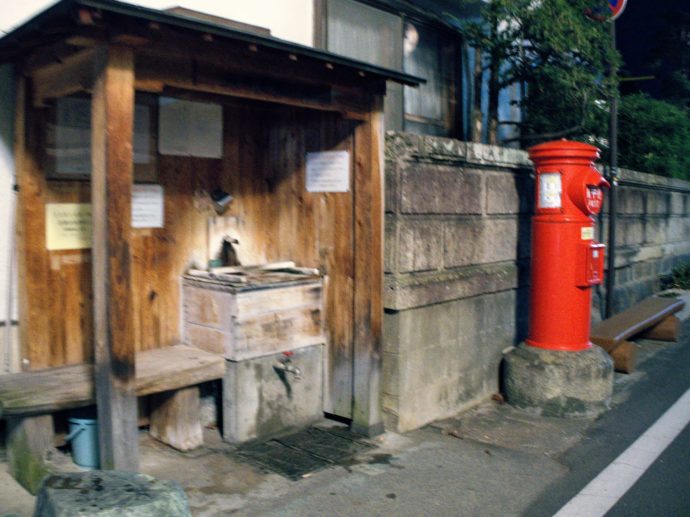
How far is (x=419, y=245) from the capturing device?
583cm

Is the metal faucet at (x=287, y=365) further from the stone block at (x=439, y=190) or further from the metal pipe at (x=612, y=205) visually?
the metal pipe at (x=612, y=205)

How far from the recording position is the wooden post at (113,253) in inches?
151

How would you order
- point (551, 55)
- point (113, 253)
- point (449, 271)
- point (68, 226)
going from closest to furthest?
point (113, 253) < point (68, 226) < point (449, 271) < point (551, 55)

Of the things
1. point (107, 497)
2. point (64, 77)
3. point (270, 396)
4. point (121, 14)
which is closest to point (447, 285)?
point (270, 396)

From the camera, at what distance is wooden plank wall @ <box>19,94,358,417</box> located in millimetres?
4848

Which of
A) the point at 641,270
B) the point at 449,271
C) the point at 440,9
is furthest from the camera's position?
the point at 641,270

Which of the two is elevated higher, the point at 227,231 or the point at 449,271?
the point at 227,231

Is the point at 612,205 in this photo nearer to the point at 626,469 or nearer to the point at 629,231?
the point at 629,231

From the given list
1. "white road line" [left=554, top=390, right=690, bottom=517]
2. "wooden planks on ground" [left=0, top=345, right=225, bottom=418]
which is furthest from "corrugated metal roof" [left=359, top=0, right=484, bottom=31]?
"white road line" [left=554, top=390, right=690, bottom=517]

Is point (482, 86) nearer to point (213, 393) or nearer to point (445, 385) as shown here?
point (445, 385)

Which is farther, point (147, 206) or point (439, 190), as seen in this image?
point (439, 190)

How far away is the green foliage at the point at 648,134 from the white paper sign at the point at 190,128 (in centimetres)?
816

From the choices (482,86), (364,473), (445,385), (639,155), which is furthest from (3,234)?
(639,155)

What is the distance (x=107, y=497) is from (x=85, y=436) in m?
1.83
